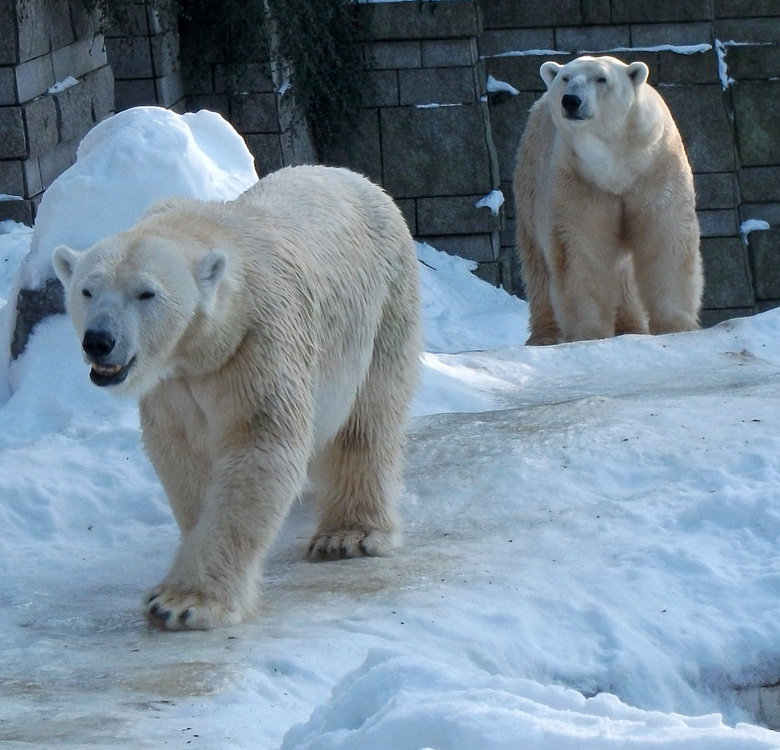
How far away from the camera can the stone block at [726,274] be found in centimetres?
1024

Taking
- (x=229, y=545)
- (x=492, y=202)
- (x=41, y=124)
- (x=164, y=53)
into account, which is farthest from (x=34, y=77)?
(x=229, y=545)

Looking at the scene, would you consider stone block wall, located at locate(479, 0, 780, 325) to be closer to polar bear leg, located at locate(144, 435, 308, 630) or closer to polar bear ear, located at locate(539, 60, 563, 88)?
polar bear ear, located at locate(539, 60, 563, 88)

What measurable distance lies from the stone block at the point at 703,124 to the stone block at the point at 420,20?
163cm

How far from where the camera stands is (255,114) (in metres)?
9.10

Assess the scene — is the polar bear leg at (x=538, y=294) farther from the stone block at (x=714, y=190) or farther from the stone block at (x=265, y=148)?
the stone block at (x=714, y=190)

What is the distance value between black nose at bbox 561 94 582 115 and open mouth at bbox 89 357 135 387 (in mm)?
3832

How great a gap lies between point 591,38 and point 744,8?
3.98 ft

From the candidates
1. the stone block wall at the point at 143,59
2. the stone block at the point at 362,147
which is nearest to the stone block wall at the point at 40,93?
the stone block wall at the point at 143,59

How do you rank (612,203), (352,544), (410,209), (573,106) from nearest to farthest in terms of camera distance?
(352,544) → (573,106) → (612,203) → (410,209)

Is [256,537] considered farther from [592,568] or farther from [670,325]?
[670,325]

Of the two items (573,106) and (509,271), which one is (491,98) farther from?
(573,106)

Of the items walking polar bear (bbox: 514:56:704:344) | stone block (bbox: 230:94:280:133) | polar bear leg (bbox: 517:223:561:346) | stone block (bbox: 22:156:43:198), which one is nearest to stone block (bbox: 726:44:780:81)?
stone block (bbox: 230:94:280:133)

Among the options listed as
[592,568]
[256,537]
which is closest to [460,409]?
[592,568]

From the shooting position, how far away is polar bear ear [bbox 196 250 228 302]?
291 centimetres
